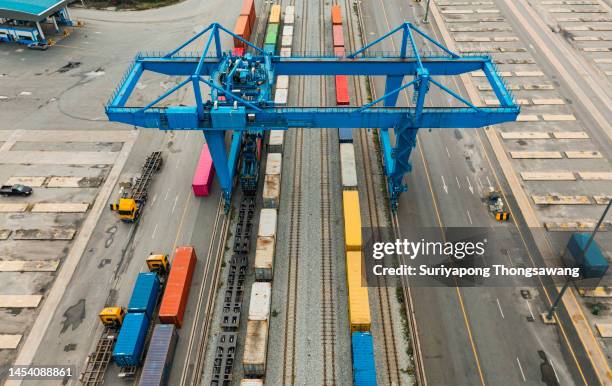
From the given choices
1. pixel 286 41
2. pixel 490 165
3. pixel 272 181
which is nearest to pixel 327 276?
pixel 272 181

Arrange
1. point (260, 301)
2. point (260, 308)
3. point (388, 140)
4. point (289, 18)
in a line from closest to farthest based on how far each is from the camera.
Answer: point (260, 308)
point (260, 301)
point (388, 140)
point (289, 18)

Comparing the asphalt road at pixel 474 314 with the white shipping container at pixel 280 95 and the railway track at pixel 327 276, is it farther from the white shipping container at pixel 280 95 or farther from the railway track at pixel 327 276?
the white shipping container at pixel 280 95

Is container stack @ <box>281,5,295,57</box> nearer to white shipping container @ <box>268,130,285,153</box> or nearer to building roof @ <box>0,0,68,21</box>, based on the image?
white shipping container @ <box>268,130,285,153</box>

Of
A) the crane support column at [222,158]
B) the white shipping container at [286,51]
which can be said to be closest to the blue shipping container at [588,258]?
the crane support column at [222,158]

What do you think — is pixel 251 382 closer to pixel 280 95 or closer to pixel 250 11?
pixel 280 95

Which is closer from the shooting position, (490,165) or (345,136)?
(345,136)

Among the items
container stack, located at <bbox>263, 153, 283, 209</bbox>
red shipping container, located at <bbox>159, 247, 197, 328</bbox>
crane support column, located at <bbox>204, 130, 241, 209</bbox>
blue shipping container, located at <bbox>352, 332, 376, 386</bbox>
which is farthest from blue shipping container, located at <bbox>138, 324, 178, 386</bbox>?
crane support column, located at <bbox>204, 130, 241, 209</bbox>
